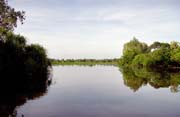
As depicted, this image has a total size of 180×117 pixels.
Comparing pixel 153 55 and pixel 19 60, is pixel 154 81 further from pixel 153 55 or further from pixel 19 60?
pixel 153 55

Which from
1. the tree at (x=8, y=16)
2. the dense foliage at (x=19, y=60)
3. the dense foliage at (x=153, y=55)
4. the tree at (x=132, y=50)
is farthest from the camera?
the tree at (x=132, y=50)

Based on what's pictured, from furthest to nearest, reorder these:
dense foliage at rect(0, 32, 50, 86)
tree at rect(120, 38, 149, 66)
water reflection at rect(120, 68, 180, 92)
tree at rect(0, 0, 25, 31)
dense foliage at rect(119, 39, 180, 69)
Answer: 1. tree at rect(120, 38, 149, 66)
2. dense foliage at rect(119, 39, 180, 69)
3. dense foliage at rect(0, 32, 50, 86)
4. water reflection at rect(120, 68, 180, 92)
5. tree at rect(0, 0, 25, 31)

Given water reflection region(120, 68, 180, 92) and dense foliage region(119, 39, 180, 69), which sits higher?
dense foliage region(119, 39, 180, 69)

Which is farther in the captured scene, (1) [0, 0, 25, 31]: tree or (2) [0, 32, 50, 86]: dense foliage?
(2) [0, 32, 50, 86]: dense foliage

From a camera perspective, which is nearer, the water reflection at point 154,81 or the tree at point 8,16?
the tree at point 8,16

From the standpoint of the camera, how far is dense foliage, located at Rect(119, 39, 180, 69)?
278ft

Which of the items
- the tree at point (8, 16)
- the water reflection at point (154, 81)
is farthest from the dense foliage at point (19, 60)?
the tree at point (8, 16)

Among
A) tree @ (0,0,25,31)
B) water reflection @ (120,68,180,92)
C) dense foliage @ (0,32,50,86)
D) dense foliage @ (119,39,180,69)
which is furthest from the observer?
dense foliage @ (119,39,180,69)

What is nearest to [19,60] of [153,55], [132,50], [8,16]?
[8,16]

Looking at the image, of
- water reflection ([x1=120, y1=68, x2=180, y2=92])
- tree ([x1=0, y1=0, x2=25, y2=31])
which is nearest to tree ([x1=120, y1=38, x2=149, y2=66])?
water reflection ([x1=120, y1=68, x2=180, y2=92])

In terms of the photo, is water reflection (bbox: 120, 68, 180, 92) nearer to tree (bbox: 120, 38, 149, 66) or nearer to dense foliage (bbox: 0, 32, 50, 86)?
dense foliage (bbox: 0, 32, 50, 86)

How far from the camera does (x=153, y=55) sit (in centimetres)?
8806

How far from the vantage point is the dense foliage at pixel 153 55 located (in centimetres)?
8469

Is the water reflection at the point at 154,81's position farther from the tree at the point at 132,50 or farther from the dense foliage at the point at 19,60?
the tree at the point at 132,50
